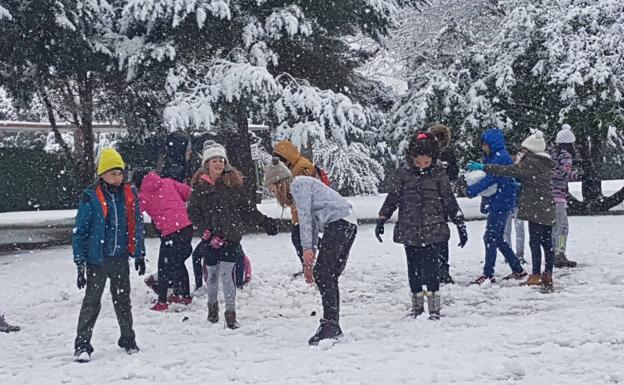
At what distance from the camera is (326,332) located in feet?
19.1

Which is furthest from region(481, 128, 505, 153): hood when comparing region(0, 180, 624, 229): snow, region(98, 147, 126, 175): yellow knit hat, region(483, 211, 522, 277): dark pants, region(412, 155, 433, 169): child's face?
region(0, 180, 624, 229): snow

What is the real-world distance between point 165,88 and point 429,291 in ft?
29.3

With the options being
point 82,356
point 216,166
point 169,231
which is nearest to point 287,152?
point 216,166

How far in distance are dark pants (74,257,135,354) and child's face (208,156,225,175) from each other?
1.35 meters

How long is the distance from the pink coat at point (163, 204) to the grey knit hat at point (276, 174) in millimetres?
1503

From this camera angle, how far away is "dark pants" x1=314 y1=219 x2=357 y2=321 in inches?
233

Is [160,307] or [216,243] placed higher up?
[216,243]

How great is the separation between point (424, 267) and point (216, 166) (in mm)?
2207

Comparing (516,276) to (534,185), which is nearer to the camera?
(534,185)

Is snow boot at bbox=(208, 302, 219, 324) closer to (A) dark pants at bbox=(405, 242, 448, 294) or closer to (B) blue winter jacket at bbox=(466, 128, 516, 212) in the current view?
(A) dark pants at bbox=(405, 242, 448, 294)

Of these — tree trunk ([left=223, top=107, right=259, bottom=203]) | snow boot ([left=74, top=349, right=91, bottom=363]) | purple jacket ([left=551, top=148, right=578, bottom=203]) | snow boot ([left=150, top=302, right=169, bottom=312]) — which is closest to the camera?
snow boot ([left=74, top=349, right=91, bottom=363])

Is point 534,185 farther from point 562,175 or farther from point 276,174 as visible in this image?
point 276,174

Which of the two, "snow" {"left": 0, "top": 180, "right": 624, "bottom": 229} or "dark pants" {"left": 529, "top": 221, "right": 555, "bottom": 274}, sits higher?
"dark pants" {"left": 529, "top": 221, "right": 555, "bottom": 274}

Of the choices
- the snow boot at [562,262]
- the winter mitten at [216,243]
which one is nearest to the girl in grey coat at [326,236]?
the winter mitten at [216,243]
